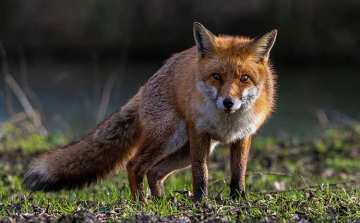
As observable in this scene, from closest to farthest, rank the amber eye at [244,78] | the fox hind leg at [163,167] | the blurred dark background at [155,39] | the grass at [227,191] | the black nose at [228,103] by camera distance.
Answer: the grass at [227,191] < the black nose at [228,103] < the amber eye at [244,78] < the fox hind leg at [163,167] < the blurred dark background at [155,39]

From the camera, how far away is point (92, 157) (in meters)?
6.48

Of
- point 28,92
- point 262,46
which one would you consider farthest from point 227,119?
point 28,92

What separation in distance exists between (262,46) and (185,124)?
1.13 metres

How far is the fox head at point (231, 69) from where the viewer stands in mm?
5270

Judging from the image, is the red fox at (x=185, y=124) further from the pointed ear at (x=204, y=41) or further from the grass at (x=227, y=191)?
the grass at (x=227, y=191)

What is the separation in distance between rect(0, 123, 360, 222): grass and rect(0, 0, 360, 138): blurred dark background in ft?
22.3

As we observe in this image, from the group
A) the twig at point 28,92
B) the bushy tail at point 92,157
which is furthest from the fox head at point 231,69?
the twig at point 28,92

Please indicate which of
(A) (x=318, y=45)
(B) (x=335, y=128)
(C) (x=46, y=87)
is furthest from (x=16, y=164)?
(A) (x=318, y=45)

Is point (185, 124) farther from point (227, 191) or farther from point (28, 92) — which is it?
point (28, 92)

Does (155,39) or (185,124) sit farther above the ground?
(185,124)

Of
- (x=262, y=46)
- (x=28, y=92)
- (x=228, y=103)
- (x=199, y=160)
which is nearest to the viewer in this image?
(x=228, y=103)

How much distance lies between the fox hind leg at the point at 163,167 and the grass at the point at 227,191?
165mm

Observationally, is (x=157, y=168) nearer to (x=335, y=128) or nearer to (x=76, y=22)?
(x=335, y=128)

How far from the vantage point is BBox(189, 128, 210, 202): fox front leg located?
5.76m
